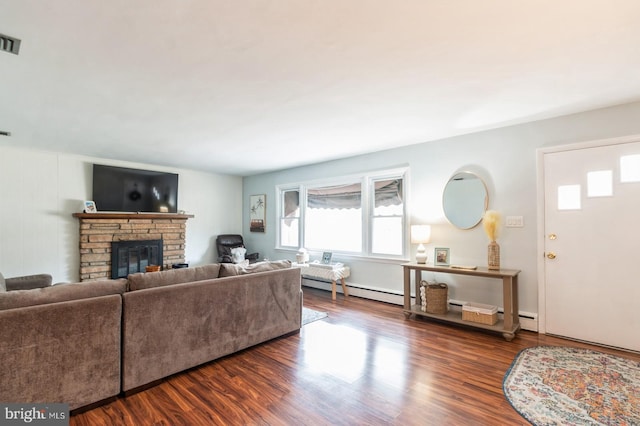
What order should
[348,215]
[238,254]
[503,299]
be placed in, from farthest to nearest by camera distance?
[238,254], [348,215], [503,299]

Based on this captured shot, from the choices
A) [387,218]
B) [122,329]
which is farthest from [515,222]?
[122,329]

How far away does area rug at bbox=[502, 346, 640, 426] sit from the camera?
1.84m

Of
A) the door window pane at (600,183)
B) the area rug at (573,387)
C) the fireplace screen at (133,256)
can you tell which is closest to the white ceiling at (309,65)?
the door window pane at (600,183)

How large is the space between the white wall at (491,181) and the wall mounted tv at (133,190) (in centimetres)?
402

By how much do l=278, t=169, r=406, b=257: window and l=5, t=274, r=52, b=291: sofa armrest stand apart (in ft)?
12.3

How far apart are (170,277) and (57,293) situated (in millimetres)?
700

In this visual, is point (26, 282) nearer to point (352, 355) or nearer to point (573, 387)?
point (352, 355)

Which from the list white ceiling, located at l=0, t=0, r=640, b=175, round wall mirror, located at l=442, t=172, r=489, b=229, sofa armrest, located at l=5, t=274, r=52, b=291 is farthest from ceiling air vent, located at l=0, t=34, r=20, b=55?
round wall mirror, located at l=442, t=172, r=489, b=229

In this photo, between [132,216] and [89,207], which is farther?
[132,216]

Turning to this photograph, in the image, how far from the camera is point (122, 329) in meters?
2.07

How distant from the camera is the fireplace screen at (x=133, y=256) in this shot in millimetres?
5141

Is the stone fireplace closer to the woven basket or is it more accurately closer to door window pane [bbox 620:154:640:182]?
the woven basket

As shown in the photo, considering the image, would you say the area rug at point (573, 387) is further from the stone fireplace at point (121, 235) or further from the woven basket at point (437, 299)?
the stone fireplace at point (121, 235)

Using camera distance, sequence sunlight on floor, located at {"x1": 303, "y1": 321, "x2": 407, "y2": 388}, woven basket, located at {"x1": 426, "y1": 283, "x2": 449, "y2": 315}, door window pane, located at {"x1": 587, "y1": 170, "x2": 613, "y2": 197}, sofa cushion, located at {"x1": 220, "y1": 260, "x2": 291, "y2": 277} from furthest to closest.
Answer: woven basket, located at {"x1": 426, "y1": 283, "x2": 449, "y2": 315}
door window pane, located at {"x1": 587, "y1": 170, "x2": 613, "y2": 197}
sofa cushion, located at {"x1": 220, "y1": 260, "x2": 291, "y2": 277}
sunlight on floor, located at {"x1": 303, "y1": 321, "x2": 407, "y2": 388}
